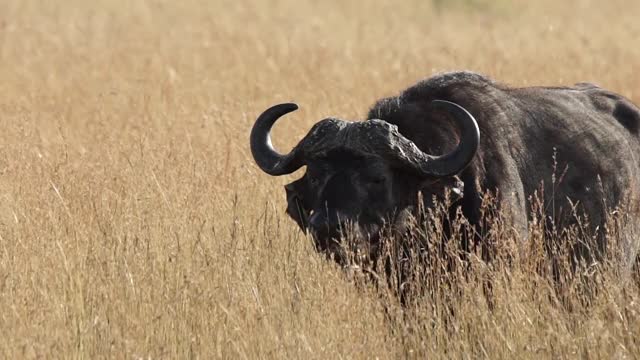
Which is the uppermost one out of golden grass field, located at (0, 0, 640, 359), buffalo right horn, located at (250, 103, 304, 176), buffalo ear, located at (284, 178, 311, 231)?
buffalo right horn, located at (250, 103, 304, 176)

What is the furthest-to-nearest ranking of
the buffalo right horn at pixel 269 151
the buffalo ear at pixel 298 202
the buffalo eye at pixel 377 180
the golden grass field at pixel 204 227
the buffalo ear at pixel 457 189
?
1. the buffalo right horn at pixel 269 151
2. the buffalo ear at pixel 298 202
3. the buffalo ear at pixel 457 189
4. the buffalo eye at pixel 377 180
5. the golden grass field at pixel 204 227

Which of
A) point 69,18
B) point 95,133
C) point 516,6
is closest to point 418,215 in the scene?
point 95,133

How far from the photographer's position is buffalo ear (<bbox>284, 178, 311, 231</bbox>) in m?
6.67

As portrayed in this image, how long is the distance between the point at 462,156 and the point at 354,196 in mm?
562

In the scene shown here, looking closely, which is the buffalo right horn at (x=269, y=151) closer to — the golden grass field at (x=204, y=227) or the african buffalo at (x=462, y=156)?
the african buffalo at (x=462, y=156)

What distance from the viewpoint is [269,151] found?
6988 mm

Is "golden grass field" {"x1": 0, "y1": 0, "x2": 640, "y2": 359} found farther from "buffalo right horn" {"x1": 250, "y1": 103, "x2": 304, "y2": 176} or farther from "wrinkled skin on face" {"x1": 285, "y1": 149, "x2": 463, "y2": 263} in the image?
"buffalo right horn" {"x1": 250, "y1": 103, "x2": 304, "y2": 176}

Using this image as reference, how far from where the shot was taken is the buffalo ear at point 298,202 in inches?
263

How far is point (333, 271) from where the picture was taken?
6.60m

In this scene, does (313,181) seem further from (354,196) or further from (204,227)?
(204,227)

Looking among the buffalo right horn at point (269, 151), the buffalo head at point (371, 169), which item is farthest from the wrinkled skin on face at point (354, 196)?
the buffalo right horn at point (269, 151)

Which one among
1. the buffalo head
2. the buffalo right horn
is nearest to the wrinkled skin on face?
the buffalo head

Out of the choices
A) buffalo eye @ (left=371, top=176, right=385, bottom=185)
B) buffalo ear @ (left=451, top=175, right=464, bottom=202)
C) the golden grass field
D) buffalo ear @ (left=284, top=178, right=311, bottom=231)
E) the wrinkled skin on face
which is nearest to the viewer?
the golden grass field

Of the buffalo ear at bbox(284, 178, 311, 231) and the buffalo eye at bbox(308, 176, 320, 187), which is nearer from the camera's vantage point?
the buffalo eye at bbox(308, 176, 320, 187)
